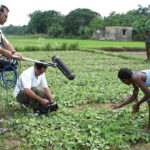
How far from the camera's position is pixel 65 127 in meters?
4.77

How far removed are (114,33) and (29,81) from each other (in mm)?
50877

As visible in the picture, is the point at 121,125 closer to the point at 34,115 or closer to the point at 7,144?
the point at 34,115

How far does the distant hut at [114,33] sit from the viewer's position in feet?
176

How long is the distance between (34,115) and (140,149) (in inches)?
83.1

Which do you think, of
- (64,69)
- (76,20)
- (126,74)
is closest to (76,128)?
(64,69)

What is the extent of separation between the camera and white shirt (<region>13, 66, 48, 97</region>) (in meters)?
5.38

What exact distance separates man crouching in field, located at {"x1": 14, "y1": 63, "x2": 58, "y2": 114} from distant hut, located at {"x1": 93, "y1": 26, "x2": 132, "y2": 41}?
49183 millimetres

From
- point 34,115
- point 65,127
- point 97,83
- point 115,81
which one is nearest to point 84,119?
point 65,127

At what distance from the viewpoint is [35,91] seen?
18.4 ft

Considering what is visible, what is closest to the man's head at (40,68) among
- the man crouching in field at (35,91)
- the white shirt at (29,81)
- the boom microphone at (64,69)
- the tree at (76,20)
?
the man crouching in field at (35,91)

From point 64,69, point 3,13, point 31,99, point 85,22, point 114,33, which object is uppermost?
point 85,22

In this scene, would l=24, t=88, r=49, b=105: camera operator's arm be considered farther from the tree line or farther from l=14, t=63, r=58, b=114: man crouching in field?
the tree line

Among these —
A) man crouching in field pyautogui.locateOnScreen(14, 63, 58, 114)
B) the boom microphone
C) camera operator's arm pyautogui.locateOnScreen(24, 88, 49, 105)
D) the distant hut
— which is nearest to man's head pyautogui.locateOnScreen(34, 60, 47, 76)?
man crouching in field pyautogui.locateOnScreen(14, 63, 58, 114)

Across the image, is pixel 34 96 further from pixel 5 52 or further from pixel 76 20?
pixel 76 20
